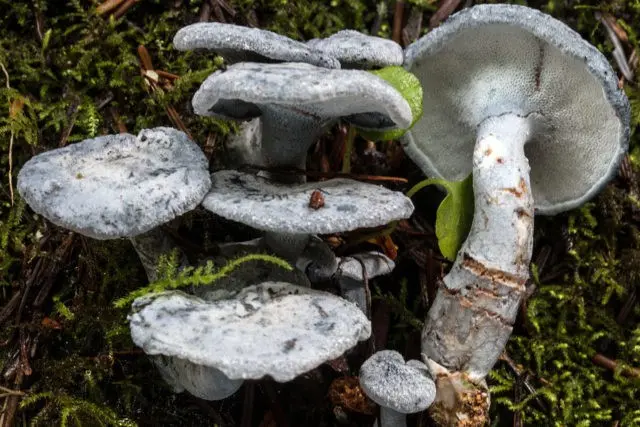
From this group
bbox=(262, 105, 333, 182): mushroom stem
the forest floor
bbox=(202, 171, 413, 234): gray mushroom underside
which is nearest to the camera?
bbox=(202, 171, 413, 234): gray mushroom underside

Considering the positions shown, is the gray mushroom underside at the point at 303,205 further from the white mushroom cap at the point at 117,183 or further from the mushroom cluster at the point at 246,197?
the white mushroom cap at the point at 117,183

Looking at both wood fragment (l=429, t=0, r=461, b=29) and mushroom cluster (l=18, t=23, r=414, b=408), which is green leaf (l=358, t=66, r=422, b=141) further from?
wood fragment (l=429, t=0, r=461, b=29)

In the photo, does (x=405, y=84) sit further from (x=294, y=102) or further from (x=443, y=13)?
(x=443, y=13)

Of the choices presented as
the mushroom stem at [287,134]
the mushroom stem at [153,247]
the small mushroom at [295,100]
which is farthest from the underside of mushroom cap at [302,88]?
the mushroom stem at [153,247]

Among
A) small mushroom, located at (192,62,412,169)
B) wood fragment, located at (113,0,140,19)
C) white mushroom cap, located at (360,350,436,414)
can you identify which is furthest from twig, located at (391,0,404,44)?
white mushroom cap, located at (360,350,436,414)

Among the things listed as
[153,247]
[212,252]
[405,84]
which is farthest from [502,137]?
[153,247]

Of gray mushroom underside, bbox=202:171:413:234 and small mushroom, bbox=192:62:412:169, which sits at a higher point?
small mushroom, bbox=192:62:412:169
